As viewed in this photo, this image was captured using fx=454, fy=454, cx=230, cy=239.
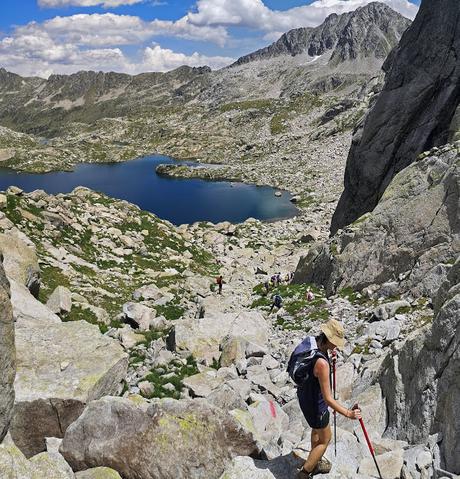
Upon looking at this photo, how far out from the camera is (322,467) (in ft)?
29.4

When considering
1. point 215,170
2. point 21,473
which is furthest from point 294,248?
point 215,170

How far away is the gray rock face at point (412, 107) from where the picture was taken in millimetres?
36062

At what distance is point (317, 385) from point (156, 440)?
12.2 feet

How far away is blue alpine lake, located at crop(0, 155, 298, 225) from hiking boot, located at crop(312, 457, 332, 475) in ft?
275

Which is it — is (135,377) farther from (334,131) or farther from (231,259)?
(334,131)

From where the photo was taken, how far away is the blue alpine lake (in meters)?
101

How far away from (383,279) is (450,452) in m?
17.4

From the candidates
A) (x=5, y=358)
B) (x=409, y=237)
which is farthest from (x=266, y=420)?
(x=409, y=237)

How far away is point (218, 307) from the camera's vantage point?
31.7 metres

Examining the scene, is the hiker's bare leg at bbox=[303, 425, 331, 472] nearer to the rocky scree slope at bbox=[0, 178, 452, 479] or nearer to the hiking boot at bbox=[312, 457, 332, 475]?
the hiking boot at bbox=[312, 457, 332, 475]

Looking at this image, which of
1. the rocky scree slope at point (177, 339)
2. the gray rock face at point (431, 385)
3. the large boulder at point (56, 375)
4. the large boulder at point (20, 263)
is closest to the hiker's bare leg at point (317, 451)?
the rocky scree slope at point (177, 339)

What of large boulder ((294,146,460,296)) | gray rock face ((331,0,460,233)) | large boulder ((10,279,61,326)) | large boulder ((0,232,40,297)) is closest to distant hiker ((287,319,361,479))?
large boulder ((294,146,460,296))

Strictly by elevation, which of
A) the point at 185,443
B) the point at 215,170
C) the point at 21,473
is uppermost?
the point at 21,473

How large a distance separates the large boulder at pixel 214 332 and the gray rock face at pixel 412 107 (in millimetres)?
20279
